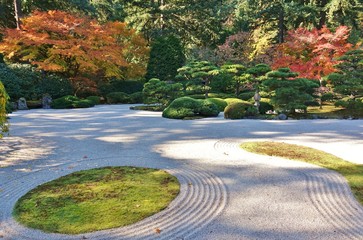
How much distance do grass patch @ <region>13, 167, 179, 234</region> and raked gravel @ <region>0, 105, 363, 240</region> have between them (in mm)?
136

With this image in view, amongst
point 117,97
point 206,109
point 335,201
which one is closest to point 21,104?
point 117,97

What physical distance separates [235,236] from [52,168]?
12.2ft

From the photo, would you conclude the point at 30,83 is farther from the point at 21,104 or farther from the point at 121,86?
the point at 121,86

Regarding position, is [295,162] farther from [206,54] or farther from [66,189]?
[206,54]

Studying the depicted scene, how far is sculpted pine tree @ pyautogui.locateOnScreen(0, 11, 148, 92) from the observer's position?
16.5 metres

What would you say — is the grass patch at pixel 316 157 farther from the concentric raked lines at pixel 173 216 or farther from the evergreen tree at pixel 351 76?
the evergreen tree at pixel 351 76

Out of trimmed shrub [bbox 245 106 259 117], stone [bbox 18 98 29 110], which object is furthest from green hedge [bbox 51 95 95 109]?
trimmed shrub [bbox 245 106 259 117]

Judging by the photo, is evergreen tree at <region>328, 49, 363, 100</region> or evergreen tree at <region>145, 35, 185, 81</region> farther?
evergreen tree at <region>145, 35, 185, 81</region>

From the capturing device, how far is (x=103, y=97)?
21391mm

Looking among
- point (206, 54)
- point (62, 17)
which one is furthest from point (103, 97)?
point (206, 54)

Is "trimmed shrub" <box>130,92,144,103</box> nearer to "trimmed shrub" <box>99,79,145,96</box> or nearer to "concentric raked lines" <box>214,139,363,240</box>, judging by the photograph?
"trimmed shrub" <box>99,79,145,96</box>

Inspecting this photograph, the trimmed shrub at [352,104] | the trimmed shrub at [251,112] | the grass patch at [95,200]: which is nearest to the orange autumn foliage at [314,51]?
the trimmed shrub at [352,104]

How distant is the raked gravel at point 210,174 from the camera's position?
2.95 metres

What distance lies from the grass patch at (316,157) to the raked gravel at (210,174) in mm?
188
